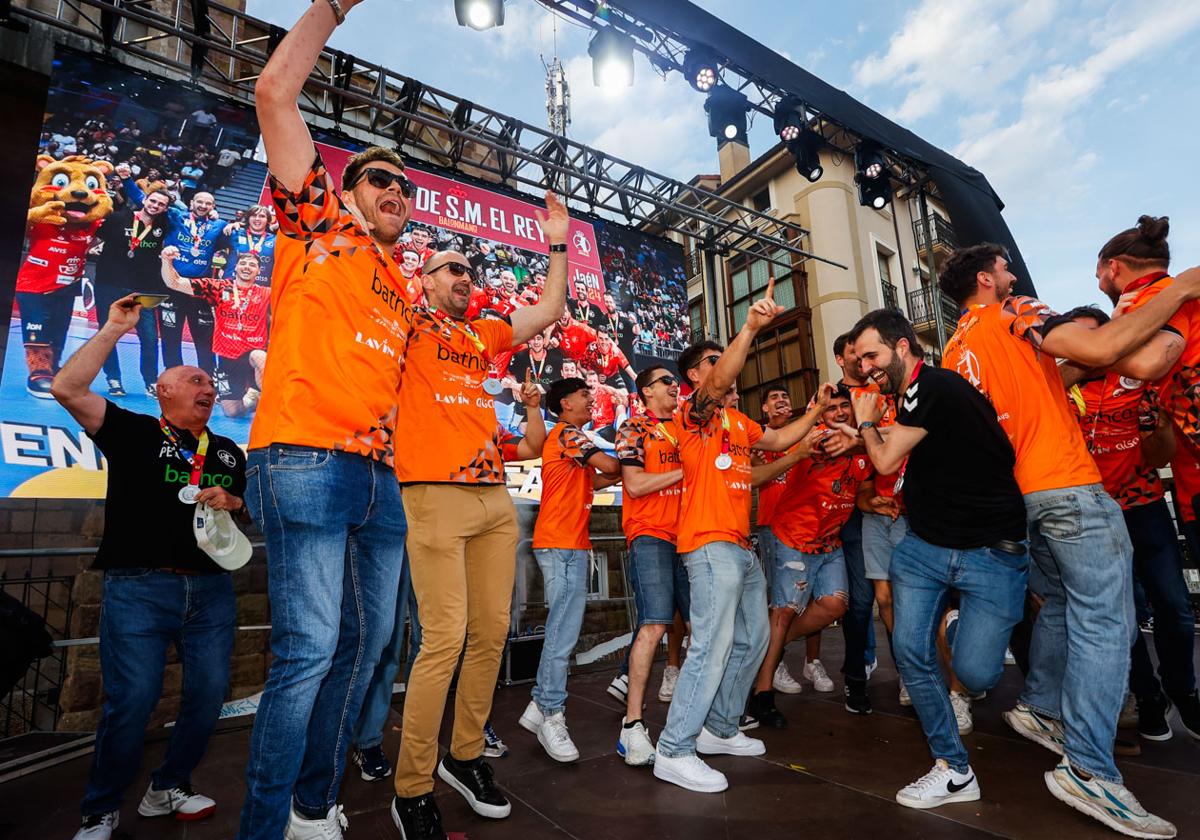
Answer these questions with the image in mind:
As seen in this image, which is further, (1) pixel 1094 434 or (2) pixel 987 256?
(1) pixel 1094 434

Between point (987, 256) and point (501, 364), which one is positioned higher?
point (987, 256)

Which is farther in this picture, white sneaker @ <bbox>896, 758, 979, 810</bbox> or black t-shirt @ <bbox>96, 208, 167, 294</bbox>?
black t-shirt @ <bbox>96, 208, 167, 294</bbox>

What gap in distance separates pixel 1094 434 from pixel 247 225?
7.69m

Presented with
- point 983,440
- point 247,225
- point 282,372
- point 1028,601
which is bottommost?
point 1028,601

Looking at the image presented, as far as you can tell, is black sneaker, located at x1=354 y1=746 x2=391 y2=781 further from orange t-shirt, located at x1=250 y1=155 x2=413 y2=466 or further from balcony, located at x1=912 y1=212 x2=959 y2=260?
balcony, located at x1=912 y1=212 x2=959 y2=260

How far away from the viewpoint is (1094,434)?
3414mm

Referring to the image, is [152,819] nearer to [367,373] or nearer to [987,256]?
[367,373]

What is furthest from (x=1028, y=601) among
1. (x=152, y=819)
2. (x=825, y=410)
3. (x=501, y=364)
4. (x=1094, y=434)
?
(x=152, y=819)

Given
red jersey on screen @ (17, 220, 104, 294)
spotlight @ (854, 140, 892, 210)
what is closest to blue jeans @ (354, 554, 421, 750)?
red jersey on screen @ (17, 220, 104, 294)

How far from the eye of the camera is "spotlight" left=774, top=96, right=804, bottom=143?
27.4 feet

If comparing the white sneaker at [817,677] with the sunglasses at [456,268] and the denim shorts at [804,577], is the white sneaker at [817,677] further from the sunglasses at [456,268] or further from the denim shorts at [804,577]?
the sunglasses at [456,268]

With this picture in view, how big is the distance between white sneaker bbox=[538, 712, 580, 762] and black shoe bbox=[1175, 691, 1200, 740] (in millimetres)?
3067

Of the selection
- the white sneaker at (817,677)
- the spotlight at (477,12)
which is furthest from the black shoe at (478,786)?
the spotlight at (477,12)

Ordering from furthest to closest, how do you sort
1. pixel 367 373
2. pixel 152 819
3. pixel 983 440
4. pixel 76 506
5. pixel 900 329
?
pixel 76 506, pixel 900 329, pixel 152 819, pixel 983 440, pixel 367 373
